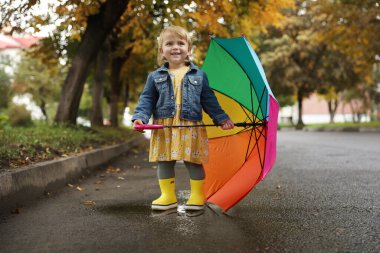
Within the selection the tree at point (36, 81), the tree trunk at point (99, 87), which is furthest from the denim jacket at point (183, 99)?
the tree at point (36, 81)

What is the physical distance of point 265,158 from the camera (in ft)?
12.6

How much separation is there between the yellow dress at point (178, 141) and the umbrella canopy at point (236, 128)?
32cm

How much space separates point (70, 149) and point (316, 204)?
4539 millimetres

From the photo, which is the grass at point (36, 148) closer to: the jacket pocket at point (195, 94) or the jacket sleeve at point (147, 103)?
→ the jacket sleeve at point (147, 103)

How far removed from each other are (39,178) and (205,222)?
2.40 metres

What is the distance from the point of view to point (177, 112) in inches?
164

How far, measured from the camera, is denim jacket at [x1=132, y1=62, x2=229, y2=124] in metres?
4.17

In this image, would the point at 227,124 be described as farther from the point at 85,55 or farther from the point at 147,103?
the point at 85,55

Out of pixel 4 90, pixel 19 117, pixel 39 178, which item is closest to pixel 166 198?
pixel 39 178

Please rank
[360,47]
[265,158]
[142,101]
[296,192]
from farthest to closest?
[360,47]
[296,192]
[142,101]
[265,158]

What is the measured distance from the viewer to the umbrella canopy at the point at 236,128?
3.96m

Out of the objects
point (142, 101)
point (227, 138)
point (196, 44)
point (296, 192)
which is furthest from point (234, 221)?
point (196, 44)

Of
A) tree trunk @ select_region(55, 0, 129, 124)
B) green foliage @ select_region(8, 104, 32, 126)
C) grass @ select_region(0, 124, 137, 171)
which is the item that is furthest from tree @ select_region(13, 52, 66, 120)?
grass @ select_region(0, 124, 137, 171)

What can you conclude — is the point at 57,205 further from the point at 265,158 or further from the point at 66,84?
the point at 66,84
